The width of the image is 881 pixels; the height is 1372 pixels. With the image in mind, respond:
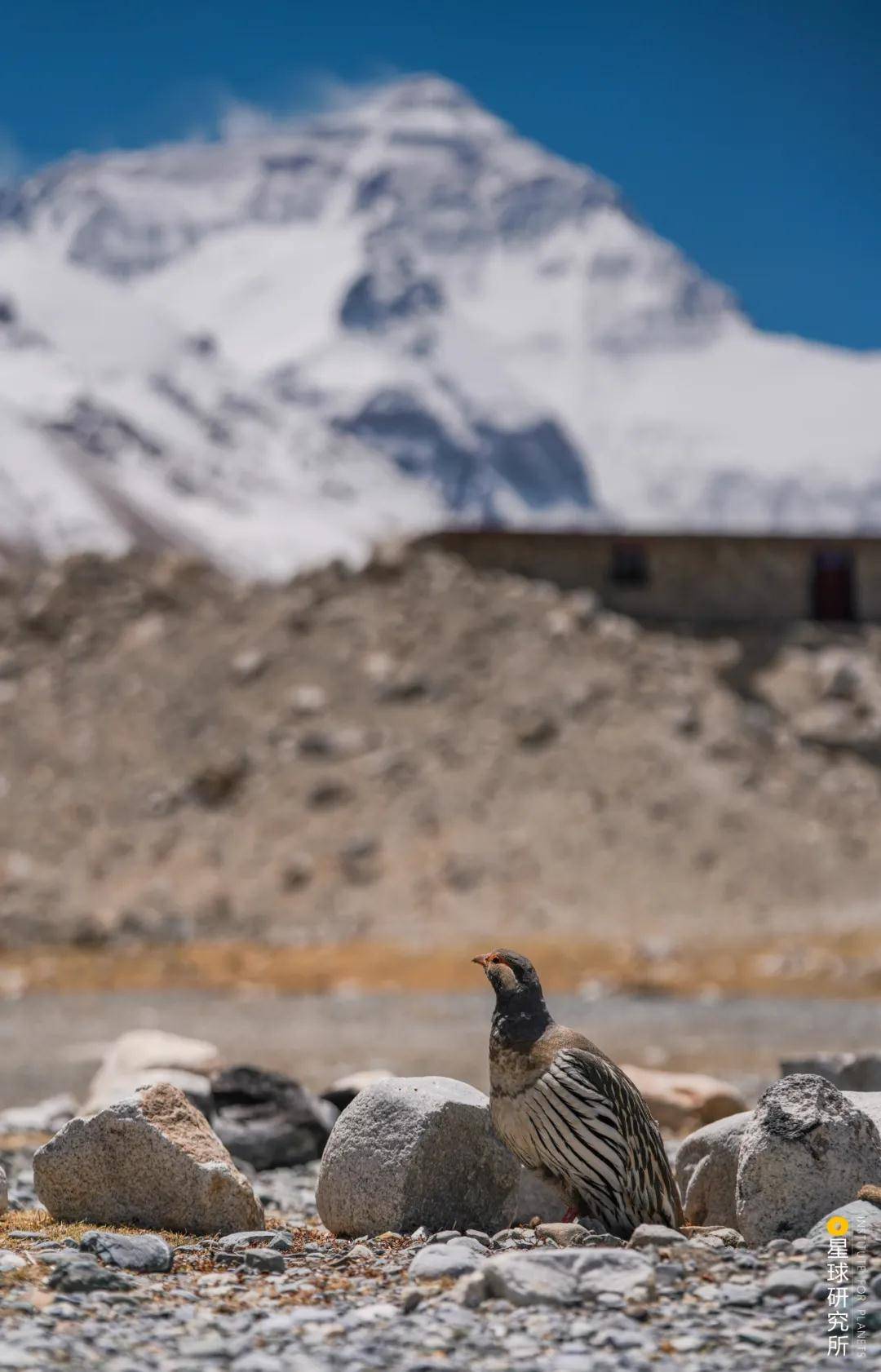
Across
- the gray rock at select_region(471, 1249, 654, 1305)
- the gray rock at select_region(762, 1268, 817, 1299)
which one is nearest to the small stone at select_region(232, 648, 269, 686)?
the gray rock at select_region(471, 1249, 654, 1305)

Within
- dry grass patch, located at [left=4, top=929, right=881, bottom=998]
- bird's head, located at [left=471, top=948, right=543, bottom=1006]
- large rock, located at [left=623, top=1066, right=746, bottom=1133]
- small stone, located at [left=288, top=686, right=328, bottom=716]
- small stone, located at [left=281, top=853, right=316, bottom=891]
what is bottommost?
large rock, located at [left=623, top=1066, right=746, bottom=1133]

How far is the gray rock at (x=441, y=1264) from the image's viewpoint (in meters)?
6.92

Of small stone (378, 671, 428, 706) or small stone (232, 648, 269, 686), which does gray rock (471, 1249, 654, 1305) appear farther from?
small stone (232, 648, 269, 686)

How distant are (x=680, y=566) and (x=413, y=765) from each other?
37.0 feet

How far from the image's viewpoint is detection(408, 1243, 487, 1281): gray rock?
6.92 metres

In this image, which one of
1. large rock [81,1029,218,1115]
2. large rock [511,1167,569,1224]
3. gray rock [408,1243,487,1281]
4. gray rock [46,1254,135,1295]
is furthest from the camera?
large rock [81,1029,218,1115]

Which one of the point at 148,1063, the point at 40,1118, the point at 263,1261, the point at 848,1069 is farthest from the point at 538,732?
the point at 263,1261

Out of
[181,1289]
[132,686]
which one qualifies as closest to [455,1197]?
[181,1289]

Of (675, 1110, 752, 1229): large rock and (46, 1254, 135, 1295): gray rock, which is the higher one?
(675, 1110, 752, 1229): large rock

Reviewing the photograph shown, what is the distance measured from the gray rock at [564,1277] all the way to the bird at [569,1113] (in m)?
0.86

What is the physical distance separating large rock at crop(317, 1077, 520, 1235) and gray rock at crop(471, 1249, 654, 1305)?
165 cm

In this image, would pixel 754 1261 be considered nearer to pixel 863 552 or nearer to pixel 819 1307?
pixel 819 1307

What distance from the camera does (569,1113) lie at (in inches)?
294

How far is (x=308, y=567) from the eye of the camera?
48562mm
